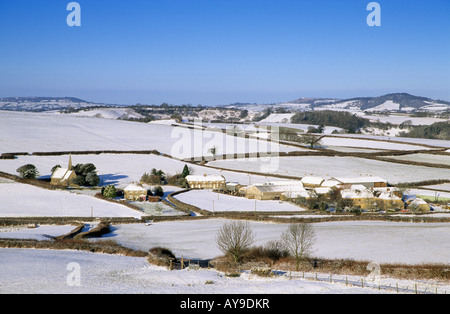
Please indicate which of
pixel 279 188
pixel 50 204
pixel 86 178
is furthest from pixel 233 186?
pixel 50 204

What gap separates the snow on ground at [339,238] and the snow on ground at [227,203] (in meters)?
5.62

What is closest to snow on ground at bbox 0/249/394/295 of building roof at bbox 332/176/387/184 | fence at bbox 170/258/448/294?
fence at bbox 170/258/448/294

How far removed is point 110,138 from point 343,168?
147ft

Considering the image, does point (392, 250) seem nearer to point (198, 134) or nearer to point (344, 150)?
point (344, 150)

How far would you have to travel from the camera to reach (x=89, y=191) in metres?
48.9

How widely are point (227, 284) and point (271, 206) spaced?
81.4ft

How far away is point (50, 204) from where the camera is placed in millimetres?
41844

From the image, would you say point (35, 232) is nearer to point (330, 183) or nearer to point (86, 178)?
point (86, 178)

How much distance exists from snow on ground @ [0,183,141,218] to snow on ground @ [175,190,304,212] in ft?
23.0

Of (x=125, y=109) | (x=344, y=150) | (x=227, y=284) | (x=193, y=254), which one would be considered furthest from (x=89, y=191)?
(x=125, y=109)

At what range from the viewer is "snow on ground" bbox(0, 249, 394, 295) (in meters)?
18.7

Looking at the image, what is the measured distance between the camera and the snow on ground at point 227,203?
1690 inches

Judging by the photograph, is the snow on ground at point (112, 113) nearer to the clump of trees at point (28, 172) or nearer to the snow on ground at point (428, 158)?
the clump of trees at point (28, 172)
